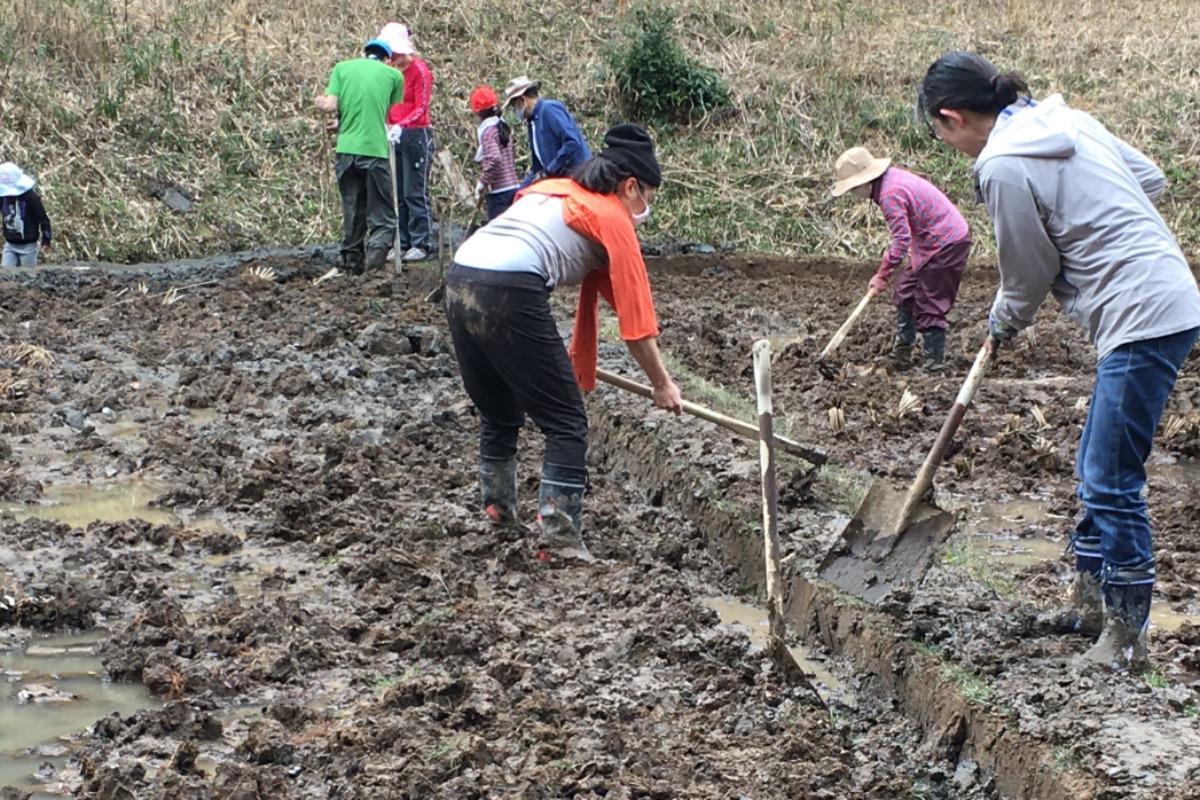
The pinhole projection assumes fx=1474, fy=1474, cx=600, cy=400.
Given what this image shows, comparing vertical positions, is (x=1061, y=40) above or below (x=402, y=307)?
above

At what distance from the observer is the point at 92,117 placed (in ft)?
54.1

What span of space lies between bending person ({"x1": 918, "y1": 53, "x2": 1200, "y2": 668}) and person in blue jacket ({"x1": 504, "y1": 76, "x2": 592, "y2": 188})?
292 inches

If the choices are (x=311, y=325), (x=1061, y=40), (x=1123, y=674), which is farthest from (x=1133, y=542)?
(x=1061, y=40)

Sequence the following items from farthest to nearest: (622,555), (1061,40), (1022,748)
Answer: (1061,40), (622,555), (1022,748)

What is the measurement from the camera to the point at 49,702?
4.38 metres

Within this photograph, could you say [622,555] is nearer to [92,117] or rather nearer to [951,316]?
[951,316]

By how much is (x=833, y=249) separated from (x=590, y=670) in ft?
35.9

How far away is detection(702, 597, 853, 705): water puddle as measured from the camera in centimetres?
490

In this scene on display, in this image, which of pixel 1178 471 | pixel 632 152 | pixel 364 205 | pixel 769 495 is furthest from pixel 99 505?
pixel 364 205

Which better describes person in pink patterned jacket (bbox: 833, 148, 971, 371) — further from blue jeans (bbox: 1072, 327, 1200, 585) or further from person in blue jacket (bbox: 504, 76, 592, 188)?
blue jeans (bbox: 1072, 327, 1200, 585)

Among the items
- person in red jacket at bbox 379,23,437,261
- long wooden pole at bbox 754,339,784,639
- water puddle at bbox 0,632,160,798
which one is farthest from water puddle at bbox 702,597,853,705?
person in red jacket at bbox 379,23,437,261

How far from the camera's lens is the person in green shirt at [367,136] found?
39.6ft

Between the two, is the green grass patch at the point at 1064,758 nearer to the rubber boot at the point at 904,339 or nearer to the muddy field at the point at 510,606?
the muddy field at the point at 510,606

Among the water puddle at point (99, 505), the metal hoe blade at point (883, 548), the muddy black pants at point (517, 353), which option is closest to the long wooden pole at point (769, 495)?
the metal hoe blade at point (883, 548)
